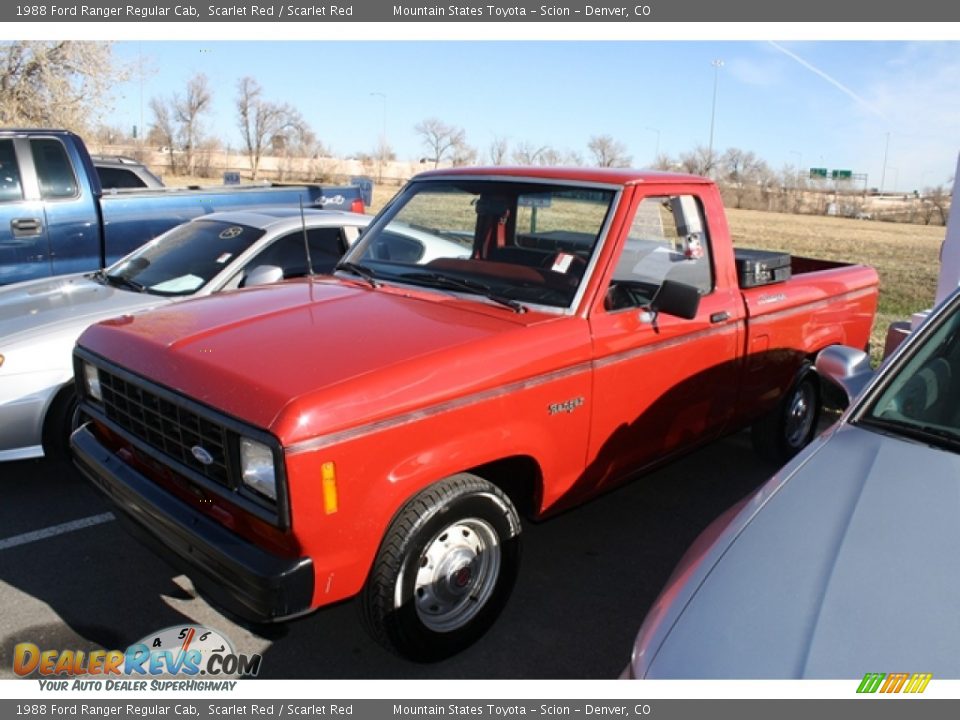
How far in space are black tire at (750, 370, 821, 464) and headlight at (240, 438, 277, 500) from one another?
3778 mm

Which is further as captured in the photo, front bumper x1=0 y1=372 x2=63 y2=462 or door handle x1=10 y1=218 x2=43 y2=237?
door handle x1=10 y1=218 x2=43 y2=237

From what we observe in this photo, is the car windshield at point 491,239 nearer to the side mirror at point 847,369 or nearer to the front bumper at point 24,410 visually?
the side mirror at point 847,369

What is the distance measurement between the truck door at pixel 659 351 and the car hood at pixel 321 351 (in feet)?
1.17

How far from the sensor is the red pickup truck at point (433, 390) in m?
2.73

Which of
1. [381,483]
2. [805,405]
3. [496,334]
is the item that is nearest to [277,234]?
[496,334]

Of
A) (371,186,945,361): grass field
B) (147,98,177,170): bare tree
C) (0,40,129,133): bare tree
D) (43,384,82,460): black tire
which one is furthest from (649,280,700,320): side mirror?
(147,98,177,170): bare tree

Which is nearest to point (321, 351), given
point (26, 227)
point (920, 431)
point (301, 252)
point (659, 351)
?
point (659, 351)

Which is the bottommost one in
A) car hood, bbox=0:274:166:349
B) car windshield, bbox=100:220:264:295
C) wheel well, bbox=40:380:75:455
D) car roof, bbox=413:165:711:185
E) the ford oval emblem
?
wheel well, bbox=40:380:75:455

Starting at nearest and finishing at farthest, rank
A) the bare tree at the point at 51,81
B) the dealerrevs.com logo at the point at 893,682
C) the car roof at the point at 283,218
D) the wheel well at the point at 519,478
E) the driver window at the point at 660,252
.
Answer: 1. the dealerrevs.com logo at the point at 893,682
2. the wheel well at the point at 519,478
3. the driver window at the point at 660,252
4. the car roof at the point at 283,218
5. the bare tree at the point at 51,81

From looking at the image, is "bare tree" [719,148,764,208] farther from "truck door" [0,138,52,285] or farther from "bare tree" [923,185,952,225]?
"truck door" [0,138,52,285]

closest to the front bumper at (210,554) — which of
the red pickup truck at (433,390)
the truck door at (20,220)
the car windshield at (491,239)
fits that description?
the red pickup truck at (433,390)

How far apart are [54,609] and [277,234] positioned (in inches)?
114

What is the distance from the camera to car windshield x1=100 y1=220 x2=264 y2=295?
5.36m

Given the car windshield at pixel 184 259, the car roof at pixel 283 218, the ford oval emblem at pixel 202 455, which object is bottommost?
the ford oval emblem at pixel 202 455
